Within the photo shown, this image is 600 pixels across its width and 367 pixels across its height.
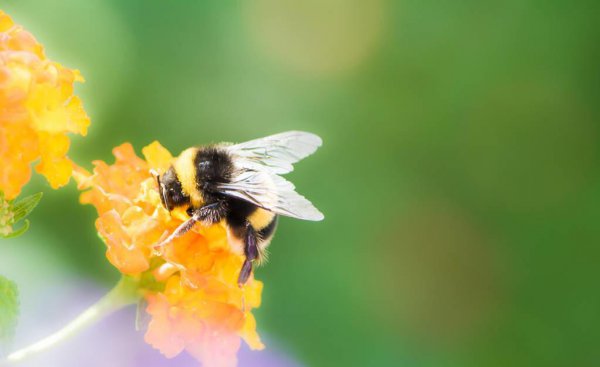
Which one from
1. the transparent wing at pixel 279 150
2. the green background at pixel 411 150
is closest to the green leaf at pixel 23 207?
the transparent wing at pixel 279 150

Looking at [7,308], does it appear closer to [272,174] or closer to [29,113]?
[29,113]

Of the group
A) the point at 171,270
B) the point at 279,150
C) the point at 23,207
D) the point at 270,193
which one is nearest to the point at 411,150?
the point at 279,150

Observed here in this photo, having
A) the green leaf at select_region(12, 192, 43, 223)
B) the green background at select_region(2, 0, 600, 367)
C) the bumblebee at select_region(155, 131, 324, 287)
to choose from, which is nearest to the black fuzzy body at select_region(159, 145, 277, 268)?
the bumblebee at select_region(155, 131, 324, 287)

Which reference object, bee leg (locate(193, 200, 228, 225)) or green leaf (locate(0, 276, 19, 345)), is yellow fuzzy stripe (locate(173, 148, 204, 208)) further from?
green leaf (locate(0, 276, 19, 345))

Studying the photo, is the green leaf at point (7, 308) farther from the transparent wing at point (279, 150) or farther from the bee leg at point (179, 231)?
the transparent wing at point (279, 150)

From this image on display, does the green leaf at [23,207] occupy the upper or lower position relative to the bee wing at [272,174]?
lower

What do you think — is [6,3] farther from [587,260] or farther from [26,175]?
[587,260]

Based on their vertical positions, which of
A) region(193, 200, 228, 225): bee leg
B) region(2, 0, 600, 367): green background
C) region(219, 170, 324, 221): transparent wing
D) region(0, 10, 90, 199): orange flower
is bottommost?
region(2, 0, 600, 367): green background
